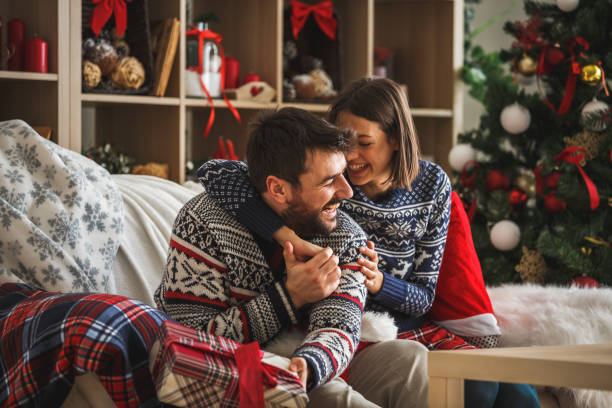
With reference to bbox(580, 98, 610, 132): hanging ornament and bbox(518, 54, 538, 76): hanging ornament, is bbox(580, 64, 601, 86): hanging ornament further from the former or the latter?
bbox(518, 54, 538, 76): hanging ornament

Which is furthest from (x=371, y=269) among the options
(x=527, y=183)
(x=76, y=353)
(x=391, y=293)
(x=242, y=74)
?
(x=242, y=74)

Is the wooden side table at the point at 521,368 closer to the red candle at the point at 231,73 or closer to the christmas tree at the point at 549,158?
the christmas tree at the point at 549,158

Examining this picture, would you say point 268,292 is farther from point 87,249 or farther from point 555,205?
point 555,205

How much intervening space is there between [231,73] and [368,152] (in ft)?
3.66

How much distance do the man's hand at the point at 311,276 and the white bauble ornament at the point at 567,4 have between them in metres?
1.56

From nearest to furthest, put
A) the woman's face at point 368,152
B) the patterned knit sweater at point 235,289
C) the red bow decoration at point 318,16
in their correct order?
the patterned knit sweater at point 235,289 < the woman's face at point 368,152 < the red bow decoration at point 318,16

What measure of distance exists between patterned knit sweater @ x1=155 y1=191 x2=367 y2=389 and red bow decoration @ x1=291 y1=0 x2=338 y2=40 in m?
1.43

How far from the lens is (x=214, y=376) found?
3.30 ft

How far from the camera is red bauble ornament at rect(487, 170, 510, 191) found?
2.58m

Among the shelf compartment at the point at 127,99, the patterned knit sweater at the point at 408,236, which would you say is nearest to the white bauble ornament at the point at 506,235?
the patterned knit sweater at the point at 408,236

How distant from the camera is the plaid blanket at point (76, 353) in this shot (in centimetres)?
104

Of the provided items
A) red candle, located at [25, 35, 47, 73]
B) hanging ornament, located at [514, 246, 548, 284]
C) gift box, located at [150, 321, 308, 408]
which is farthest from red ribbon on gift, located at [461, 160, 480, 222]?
gift box, located at [150, 321, 308, 408]

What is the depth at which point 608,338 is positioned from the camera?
1483 mm

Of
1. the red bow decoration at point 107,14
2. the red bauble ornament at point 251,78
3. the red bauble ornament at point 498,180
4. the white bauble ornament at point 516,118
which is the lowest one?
the red bauble ornament at point 498,180
